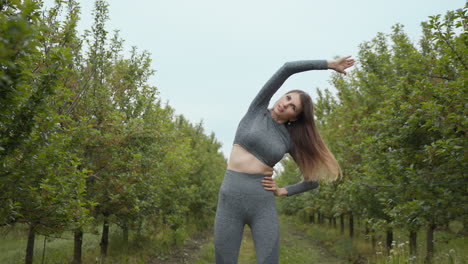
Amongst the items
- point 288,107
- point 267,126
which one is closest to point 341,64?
point 288,107

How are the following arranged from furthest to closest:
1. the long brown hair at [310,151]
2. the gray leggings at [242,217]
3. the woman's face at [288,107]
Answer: the long brown hair at [310,151] < the woman's face at [288,107] < the gray leggings at [242,217]

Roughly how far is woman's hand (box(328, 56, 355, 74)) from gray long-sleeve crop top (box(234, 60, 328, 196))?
1.9 inches

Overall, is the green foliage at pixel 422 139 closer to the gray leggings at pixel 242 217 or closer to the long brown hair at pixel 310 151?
the long brown hair at pixel 310 151

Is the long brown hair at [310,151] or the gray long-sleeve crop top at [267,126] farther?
the long brown hair at [310,151]

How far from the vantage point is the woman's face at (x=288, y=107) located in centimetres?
314

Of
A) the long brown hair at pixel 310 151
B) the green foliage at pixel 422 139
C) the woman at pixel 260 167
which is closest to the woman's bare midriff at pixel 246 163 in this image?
the woman at pixel 260 167

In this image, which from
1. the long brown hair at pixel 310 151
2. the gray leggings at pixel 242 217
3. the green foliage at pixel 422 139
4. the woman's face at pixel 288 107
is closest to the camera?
the gray leggings at pixel 242 217

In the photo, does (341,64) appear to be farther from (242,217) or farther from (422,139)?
(422,139)

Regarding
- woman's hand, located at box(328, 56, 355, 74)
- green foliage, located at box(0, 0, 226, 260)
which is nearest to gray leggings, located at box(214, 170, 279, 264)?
woman's hand, located at box(328, 56, 355, 74)

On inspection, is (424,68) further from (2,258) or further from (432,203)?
(2,258)

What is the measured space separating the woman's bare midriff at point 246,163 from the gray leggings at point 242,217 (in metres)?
0.05

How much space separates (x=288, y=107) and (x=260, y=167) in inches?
22.4

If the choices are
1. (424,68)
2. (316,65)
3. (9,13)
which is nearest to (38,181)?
(9,13)

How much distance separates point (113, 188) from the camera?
912 centimetres
